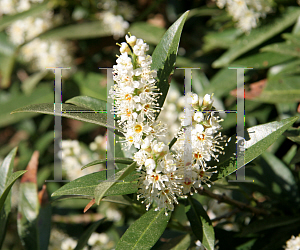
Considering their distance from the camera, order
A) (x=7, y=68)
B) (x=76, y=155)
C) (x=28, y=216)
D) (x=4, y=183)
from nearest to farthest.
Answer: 1. (x=4, y=183)
2. (x=28, y=216)
3. (x=76, y=155)
4. (x=7, y=68)

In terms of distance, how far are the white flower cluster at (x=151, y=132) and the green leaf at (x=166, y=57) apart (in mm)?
92

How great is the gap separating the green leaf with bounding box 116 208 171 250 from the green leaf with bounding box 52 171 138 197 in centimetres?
13

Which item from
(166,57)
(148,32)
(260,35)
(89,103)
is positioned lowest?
(89,103)

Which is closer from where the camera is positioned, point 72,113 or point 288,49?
point 72,113

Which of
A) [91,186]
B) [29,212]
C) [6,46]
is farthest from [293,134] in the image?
[6,46]

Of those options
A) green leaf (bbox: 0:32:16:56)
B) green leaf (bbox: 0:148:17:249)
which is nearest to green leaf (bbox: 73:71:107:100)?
green leaf (bbox: 0:32:16:56)

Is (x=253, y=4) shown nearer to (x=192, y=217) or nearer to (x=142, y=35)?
(x=142, y=35)

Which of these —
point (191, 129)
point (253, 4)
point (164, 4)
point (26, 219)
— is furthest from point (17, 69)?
point (191, 129)

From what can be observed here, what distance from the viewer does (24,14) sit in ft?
7.55

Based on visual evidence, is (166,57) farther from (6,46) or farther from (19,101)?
(6,46)

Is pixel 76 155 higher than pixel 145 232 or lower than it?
higher

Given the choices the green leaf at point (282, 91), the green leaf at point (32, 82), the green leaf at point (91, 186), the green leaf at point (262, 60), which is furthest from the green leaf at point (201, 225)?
the green leaf at point (32, 82)

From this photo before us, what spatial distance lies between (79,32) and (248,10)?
1.22 m

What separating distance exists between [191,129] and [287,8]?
1328 mm
